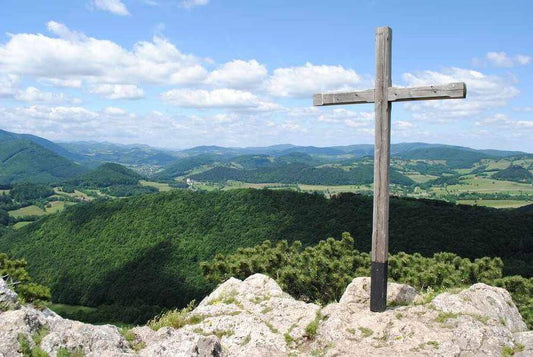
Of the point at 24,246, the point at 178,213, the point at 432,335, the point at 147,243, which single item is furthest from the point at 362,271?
the point at 24,246

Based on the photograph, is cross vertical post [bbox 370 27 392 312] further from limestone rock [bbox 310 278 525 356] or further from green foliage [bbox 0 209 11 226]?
green foliage [bbox 0 209 11 226]

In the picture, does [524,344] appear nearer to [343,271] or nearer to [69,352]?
[69,352]

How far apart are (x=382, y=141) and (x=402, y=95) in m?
1.22

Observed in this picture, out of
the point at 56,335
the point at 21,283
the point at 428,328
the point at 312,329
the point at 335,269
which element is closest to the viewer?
the point at 56,335

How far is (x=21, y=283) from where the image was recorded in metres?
27.3

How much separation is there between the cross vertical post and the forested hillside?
6389 cm

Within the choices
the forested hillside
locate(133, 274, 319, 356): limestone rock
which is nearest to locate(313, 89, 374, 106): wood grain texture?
locate(133, 274, 319, 356): limestone rock

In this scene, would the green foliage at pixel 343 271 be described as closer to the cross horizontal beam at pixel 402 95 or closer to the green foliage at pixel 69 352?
the cross horizontal beam at pixel 402 95

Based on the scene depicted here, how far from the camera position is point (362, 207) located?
102m

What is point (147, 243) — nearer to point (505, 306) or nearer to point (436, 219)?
point (436, 219)

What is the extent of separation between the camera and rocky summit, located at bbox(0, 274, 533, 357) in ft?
25.1

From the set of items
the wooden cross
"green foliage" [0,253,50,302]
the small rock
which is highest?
the wooden cross

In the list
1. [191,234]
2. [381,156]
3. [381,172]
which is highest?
[381,156]

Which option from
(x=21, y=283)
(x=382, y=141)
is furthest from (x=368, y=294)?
(x=21, y=283)
